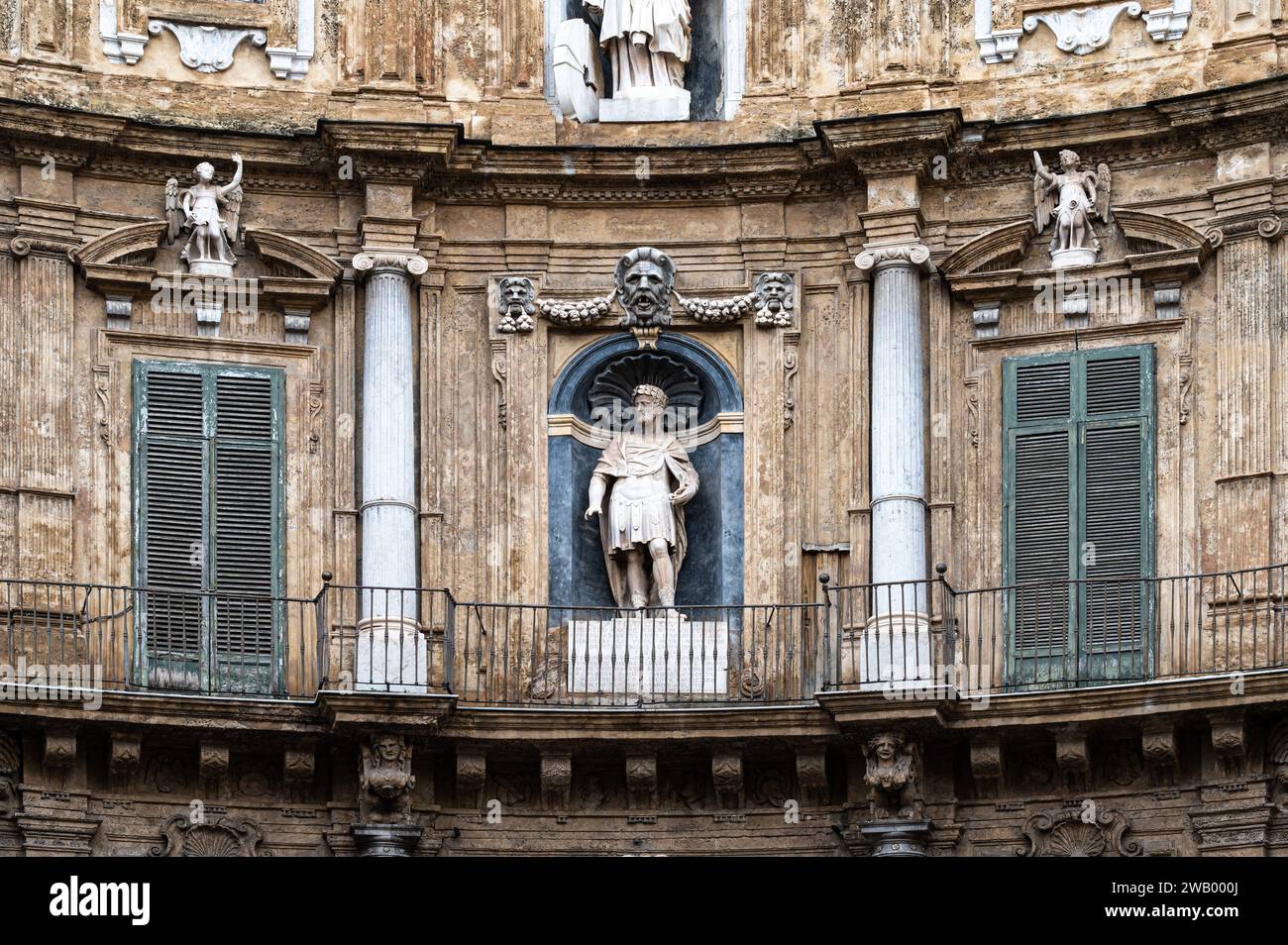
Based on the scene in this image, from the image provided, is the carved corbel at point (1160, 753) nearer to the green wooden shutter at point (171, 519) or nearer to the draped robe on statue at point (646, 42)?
the draped robe on statue at point (646, 42)

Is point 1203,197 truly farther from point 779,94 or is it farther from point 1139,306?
point 779,94

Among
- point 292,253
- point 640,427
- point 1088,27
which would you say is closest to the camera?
point 292,253

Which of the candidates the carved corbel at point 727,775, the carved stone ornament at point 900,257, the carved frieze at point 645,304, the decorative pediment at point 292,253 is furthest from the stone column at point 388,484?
the carved stone ornament at point 900,257

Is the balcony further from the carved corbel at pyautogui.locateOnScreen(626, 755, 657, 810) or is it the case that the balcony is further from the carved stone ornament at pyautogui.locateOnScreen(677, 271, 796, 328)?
the carved stone ornament at pyautogui.locateOnScreen(677, 271, 796, 328)

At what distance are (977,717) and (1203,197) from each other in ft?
13.8

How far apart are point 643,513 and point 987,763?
3200 mm

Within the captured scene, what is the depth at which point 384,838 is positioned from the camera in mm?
31297

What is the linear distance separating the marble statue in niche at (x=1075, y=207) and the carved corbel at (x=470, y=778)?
5.48m

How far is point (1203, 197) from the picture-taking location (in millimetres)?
32469

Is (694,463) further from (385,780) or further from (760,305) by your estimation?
(385,780)

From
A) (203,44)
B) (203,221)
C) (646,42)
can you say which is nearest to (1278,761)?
(646,42)

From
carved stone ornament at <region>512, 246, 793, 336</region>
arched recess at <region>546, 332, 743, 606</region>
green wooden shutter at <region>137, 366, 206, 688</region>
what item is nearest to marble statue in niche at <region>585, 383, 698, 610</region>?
arched recess at <region>546, 332, 743, 606</region>

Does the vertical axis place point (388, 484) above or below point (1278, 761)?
above

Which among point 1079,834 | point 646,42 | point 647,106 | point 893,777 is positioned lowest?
point 1079,834
